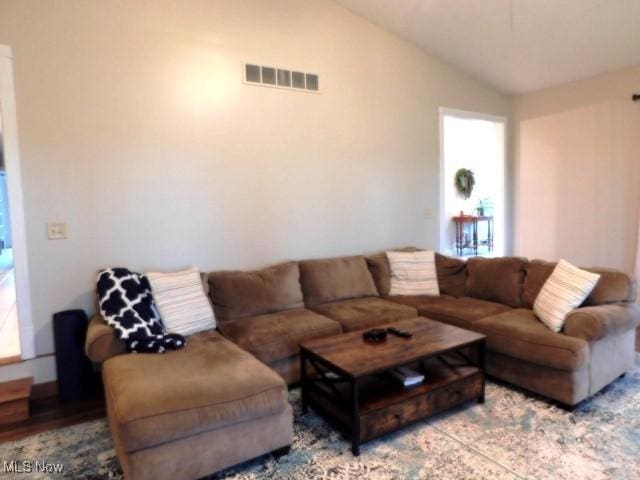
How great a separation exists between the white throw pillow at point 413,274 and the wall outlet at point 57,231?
8.63 ft

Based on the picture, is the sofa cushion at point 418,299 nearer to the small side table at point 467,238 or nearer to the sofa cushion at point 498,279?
the sofa cushion at point 498,279

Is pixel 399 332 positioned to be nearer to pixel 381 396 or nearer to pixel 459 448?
pixel 381 396

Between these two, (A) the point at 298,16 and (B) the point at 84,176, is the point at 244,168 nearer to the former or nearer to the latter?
(B) the point at 84,176

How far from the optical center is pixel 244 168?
11.2 feet

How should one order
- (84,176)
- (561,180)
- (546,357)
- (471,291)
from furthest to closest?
(561,180) → (471,291) → (84,176) → (546,357)

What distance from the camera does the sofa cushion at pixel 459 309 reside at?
9.80 feet

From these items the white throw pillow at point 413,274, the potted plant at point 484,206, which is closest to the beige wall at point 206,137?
the white throw pillow at point 413,274

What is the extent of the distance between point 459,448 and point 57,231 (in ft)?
9.20

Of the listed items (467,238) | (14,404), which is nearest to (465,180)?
(467,238)

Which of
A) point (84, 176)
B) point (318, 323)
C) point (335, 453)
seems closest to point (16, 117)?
point (84, 176)

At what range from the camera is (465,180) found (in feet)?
25.8

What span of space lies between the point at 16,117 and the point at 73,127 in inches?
12.3

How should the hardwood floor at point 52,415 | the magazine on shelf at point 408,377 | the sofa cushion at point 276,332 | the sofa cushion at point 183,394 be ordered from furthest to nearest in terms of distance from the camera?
the sofa cushion at point 276,332 → the hardwood floor at point 52,415 → the magazine on shelf at point 408,377 → the sofa cushion at point 183,394

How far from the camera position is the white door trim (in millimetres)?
2570
